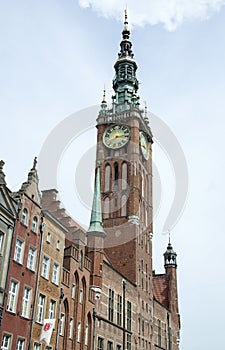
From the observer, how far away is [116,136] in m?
70.6

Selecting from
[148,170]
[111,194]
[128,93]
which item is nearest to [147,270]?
[111,194]

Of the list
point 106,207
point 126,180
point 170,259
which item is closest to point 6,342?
point 106,207

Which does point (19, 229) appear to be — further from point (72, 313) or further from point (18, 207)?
point (72, 313)

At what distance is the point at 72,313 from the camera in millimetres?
36406

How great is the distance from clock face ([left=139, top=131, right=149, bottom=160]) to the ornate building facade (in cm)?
18

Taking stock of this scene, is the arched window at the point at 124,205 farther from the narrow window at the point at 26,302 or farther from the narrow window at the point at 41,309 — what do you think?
the narrow window at the point at 26,302

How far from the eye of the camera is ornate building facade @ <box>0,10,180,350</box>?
28875 mm

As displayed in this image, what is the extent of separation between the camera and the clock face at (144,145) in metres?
70.9

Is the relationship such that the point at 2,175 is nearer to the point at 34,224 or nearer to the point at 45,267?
the point at 34,224

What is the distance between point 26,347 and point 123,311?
2252 centimetres

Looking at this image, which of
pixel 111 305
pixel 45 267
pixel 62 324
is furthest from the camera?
pixel 111 305

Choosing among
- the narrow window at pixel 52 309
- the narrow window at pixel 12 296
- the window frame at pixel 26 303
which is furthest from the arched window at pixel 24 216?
the narrow window at pixel 52 309

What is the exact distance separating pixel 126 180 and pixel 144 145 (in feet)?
28.4

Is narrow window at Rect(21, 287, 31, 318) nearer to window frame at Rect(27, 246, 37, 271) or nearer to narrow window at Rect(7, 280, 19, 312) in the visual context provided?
narrow window at Rect(7, 280, 19, 312)
